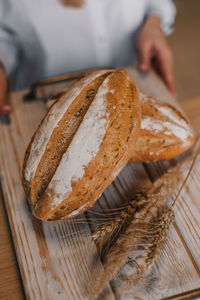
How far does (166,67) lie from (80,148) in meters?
0.77

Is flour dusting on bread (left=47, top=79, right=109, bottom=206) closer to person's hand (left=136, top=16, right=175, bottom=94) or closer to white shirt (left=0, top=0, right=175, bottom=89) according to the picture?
person's hand (left=136, top=16, right=175, bottom=94)

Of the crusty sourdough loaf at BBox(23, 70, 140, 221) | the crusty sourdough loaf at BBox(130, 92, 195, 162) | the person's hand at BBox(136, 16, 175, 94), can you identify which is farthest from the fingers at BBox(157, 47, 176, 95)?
the crusty sourdough loaf at BBox(23, 70, 140, 221)

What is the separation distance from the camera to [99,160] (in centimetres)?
75

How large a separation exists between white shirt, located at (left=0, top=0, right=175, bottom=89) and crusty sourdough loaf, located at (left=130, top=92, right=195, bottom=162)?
57 cm

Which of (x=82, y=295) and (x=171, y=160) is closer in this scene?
(x=82, y=295)

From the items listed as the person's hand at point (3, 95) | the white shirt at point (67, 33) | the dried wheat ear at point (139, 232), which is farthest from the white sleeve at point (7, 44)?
the dried wheat ear at point (139, 232)

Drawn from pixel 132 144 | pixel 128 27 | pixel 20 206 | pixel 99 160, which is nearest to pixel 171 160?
pixel 132 144

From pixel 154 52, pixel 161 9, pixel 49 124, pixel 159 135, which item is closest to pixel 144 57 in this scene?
pixel 154 52

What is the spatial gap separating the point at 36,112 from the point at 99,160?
504 millimetres

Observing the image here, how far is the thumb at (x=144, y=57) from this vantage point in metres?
1.29

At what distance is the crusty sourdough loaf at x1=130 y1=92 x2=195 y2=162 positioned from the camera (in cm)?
92

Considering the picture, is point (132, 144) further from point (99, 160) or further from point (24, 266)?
point (24, 266)

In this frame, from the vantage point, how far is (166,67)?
4.36 ft

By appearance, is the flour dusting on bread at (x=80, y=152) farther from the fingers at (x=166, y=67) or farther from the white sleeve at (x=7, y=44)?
the white sleeve at (x=7, y=44)
